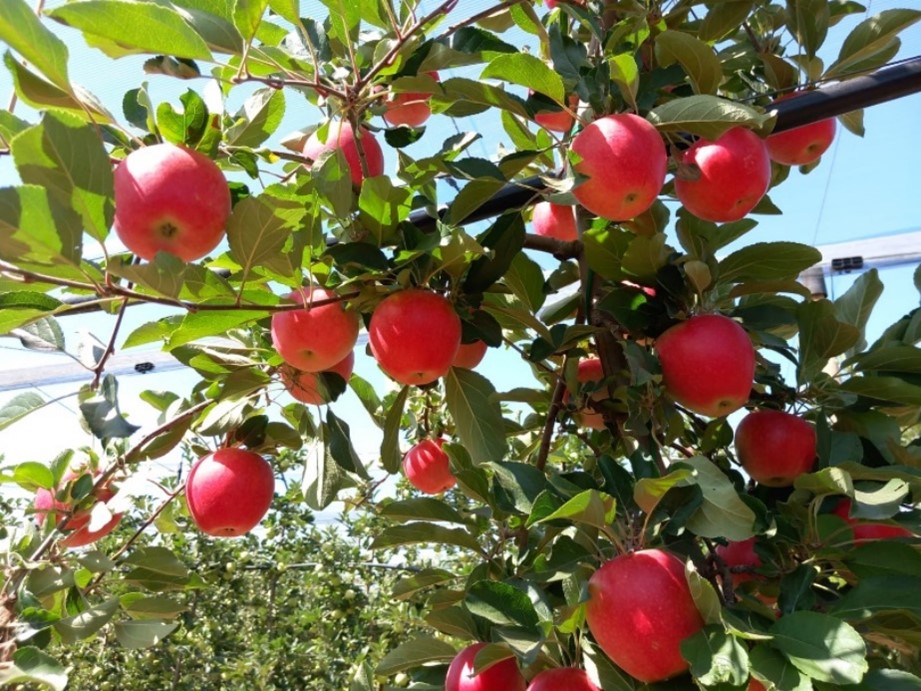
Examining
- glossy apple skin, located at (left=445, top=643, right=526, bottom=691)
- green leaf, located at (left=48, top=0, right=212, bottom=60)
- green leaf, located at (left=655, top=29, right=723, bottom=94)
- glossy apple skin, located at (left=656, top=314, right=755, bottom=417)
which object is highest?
green leaf, located at (left=48, top=0, right=212, bottom=60)

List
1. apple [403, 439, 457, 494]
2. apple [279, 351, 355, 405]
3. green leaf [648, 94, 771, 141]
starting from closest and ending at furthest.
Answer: green leaf [648, 94, 771, 141], apple [279, 351, 355, 405], apple [403, 439, 457, 494]

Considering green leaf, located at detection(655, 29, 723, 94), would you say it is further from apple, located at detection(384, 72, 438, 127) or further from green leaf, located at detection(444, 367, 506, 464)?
green leaf, located at detection(444, 367, 506, 464)

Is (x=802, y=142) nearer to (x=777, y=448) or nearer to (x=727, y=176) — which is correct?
(x=727, y=176)

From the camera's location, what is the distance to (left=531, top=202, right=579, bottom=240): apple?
4.77 feet

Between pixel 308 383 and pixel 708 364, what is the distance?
0.56 metres

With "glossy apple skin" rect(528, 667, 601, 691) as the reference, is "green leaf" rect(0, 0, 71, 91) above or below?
above

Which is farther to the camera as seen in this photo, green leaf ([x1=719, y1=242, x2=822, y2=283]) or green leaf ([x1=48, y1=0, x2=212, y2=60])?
green leaf ([x1=719, y1=242, x2=822, y2=283])

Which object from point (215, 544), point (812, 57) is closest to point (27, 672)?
point (812, 57)

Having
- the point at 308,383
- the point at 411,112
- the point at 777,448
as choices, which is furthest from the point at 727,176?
the point at 308,383

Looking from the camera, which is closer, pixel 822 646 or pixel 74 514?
pixel 822 646

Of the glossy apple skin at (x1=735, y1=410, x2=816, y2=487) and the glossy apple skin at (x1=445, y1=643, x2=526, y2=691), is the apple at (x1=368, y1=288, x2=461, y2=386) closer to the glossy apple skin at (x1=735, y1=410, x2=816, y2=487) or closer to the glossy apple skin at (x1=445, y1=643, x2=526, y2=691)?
the glossy apple skin at (x1=445, y1=643, x2=526, y2=691)

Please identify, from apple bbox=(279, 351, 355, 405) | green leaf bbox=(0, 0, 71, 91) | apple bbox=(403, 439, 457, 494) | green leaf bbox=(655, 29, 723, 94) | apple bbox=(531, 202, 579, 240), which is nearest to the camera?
green leaf bbox=(0, 0, 71, 91)

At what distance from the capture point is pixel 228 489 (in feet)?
4.26

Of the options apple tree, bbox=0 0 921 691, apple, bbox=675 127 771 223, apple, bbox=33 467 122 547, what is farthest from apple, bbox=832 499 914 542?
apple, bbox=33 467 122 547
